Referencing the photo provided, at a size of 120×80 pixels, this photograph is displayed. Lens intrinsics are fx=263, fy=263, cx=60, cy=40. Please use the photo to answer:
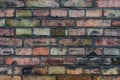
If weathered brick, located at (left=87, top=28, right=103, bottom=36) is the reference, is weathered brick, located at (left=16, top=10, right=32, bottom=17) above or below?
above

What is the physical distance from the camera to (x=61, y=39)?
248 centimetres

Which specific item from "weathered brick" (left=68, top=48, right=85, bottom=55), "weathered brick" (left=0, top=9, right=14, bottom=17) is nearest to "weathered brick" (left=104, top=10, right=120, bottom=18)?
"weathered brick" (left=68, top=48, right=85, bottom=55)

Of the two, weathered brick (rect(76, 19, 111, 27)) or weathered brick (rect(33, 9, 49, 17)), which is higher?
weathered brick (rect(33, 9, 49, 17))

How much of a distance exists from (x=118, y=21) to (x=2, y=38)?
1.10 m

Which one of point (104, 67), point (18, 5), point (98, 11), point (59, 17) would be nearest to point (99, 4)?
point (98, 11)

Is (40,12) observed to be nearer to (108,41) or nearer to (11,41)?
(11,41)

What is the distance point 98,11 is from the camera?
246 cm

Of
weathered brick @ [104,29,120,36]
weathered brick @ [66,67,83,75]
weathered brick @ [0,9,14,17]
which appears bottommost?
weathered brick @ [66,67,83,75]

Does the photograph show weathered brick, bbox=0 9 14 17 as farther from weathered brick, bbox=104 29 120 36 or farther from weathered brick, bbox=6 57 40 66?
weathered brick, bbox=104 29 120 36

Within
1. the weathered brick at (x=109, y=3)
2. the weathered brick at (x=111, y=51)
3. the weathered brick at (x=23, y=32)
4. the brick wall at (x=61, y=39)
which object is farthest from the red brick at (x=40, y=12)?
the weathered brick at (x=111, y=51)

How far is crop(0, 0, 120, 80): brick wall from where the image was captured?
2.46 meters

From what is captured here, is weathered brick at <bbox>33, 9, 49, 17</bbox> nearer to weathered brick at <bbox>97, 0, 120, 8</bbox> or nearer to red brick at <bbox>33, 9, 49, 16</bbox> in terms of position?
red brick at <bbox>33, 9, 49, 16</bbox>

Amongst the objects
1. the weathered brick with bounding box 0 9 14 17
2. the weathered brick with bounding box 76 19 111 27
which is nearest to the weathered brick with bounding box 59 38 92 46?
the weathered brick with bounding box 76 19 111 27

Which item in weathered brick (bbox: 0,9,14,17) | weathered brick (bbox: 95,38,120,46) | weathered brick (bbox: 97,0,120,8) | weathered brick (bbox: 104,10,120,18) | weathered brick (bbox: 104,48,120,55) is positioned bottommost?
weathered brick (bbox: 104,48,120,55)
